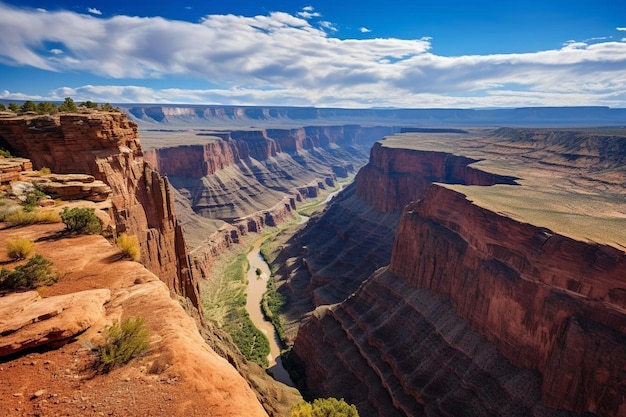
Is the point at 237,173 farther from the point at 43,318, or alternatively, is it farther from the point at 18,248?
the point at 43,318

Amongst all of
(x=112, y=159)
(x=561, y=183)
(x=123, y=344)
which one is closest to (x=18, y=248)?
(x=123, y=344)

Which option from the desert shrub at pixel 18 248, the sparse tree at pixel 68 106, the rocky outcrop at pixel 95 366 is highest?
the sparse tree at pixel 68 106

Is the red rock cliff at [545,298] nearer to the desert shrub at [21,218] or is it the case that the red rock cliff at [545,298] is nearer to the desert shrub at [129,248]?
the desert shrub at [129,248]

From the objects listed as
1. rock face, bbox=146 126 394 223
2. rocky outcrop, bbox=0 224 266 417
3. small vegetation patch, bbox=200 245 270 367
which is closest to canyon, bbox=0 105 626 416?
rocky outcrop, bbox=0 224 266 417

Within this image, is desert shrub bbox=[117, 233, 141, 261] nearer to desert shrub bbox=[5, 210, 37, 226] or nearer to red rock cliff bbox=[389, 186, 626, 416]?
desert shrub bbox=[5, 210, 37, 226]

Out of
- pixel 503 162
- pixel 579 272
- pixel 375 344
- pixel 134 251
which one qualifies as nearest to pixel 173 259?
pixel 134 251

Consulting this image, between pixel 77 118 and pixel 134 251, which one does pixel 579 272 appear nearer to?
pixel 134 251

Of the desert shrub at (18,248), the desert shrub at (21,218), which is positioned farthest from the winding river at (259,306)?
the desert shrub at (18,248)
